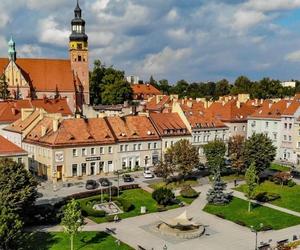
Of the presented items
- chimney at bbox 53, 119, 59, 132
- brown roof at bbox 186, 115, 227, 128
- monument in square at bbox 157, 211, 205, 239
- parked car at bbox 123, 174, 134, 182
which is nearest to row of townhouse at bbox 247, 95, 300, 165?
brown roof at bbox 186, 115, 227, 128

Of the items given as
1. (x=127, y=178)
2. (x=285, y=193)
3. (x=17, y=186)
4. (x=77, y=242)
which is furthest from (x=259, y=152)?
(x=17, y=186)

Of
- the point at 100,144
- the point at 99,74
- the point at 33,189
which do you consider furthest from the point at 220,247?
the point at 99,74

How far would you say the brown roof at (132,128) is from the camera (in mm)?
80750

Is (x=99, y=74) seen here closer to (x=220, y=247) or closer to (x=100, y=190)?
(x=100, y=190)

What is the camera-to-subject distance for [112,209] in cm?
5822

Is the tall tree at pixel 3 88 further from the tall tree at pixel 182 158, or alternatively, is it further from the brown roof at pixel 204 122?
the tall tree at pixel 182 158

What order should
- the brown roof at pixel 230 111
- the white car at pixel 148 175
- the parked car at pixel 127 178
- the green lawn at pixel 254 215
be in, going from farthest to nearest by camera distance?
the brown roof at pixel 230 111 → the white car at pixel 148 175 → the parked car at pixel 127 178 → the green lawn at pixel 254 215

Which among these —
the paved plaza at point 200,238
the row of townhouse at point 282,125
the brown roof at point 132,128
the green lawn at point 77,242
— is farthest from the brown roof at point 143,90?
the green lawn at point 77,242

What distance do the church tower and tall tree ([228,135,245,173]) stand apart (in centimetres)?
6211

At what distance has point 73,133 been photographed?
75438 millimetres

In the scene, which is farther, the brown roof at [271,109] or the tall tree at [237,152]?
the brown roof at [271,109]

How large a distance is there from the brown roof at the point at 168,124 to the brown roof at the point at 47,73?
42996 millimetres

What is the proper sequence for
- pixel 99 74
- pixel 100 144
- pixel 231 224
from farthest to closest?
pixel 99 74
pixel 100 144
pixel 231 224

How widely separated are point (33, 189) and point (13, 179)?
9.20ft
